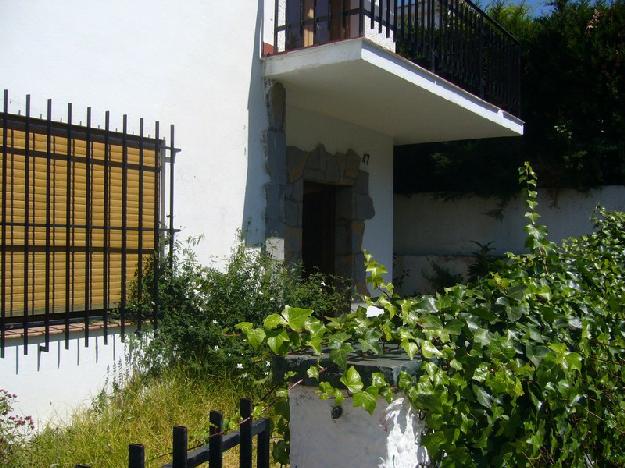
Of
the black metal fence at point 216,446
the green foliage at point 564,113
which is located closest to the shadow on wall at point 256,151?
the black metal fence at point 216,446

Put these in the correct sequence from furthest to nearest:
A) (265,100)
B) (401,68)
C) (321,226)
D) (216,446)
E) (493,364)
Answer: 1. (321,226)
2. (265,100)
3. (401,68)
4. (493,364)
5. (216,446)

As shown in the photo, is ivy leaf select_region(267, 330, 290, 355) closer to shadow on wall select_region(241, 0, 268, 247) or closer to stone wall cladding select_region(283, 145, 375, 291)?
shadow on wall select_region(241, 0, 268, 247)

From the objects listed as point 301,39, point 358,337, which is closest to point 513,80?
point 301,39

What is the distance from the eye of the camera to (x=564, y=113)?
8.74 m

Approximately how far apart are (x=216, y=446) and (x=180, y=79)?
3.63 m

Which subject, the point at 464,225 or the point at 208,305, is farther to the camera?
the point at 464,225

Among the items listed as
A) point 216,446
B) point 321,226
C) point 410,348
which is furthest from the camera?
point 321,226

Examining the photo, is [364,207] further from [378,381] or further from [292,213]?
[378,381]

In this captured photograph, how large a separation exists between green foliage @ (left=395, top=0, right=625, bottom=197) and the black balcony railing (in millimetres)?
855

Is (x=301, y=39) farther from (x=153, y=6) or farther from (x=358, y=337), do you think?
(x=358, y=337)

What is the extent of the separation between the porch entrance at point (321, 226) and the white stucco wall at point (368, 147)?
418mm

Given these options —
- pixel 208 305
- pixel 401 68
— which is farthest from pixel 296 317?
pixel 401 68

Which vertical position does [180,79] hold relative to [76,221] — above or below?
above

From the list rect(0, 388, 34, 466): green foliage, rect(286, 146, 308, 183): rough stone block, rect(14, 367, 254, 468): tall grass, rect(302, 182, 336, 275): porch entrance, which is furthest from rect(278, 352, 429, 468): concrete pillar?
rect(302, 182, 336, 275): porch entrance
